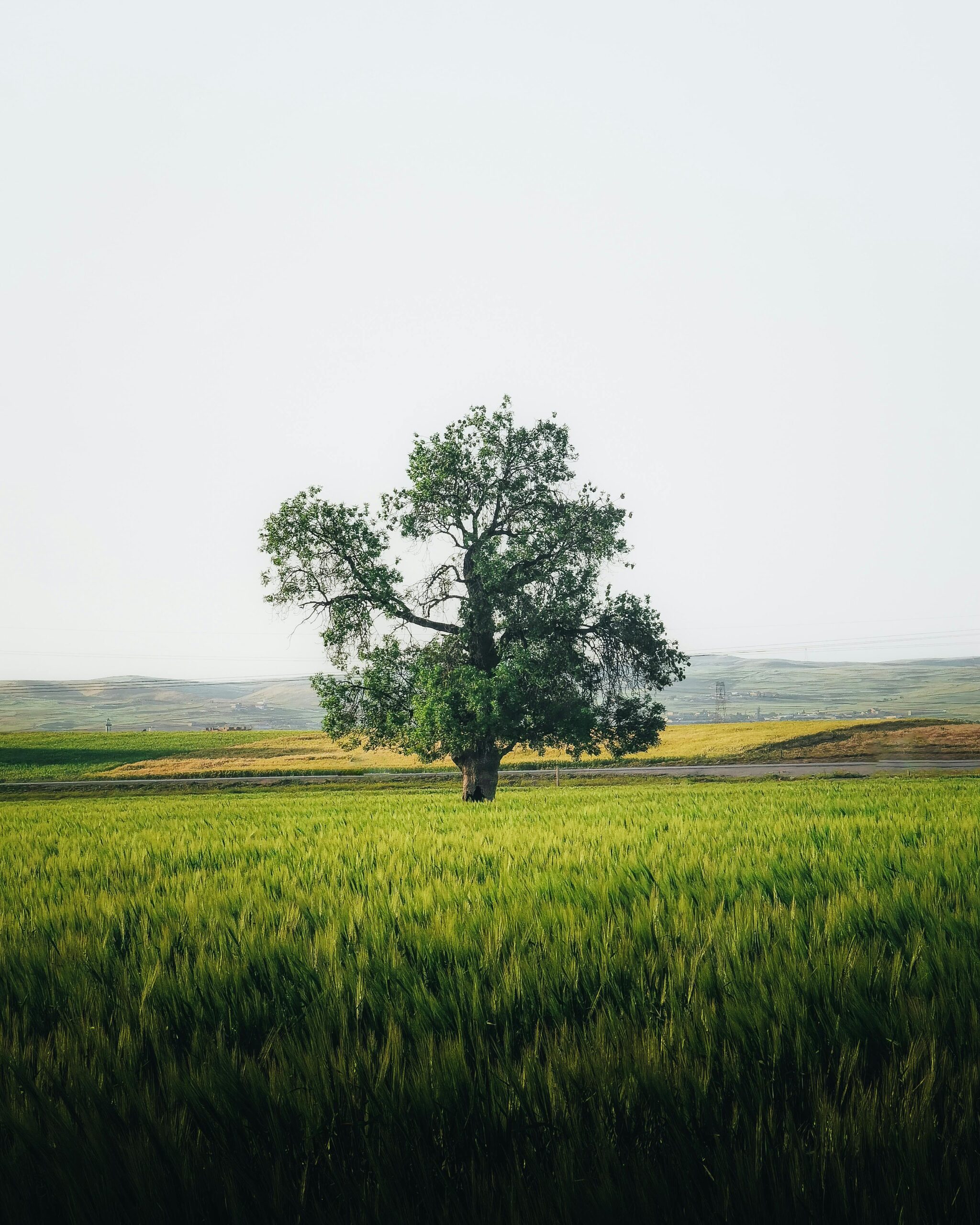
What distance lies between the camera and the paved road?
41812 mm

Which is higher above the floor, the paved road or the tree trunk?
the tree trunk

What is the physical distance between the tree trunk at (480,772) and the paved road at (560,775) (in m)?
21.1

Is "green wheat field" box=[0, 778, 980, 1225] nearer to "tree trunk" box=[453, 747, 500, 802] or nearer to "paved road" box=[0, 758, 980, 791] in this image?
"tree trunk" box=[453, 747, 500, 802]

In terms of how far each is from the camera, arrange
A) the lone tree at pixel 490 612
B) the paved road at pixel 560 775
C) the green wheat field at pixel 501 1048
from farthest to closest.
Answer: the paved road at pixel 560 775
the lone tree at pixel 490 612
the green wheat field at pixel 501 1048

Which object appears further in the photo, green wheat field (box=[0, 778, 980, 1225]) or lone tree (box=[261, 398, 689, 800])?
lone tree (box=[261, 398, 689, 800])

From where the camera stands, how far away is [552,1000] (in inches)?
111

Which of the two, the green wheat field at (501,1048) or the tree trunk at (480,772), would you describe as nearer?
the green wheat field at (501,1048)

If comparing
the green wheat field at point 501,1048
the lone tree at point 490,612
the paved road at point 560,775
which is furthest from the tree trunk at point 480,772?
the paved road at point 560,775

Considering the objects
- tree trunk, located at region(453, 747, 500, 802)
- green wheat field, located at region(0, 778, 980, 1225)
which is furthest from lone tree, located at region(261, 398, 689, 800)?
green wheat field, located at region(0, 778, 980, 1225)

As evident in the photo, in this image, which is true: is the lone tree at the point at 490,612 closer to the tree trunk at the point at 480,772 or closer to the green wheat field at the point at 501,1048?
the tree trunk at the point at 480,772

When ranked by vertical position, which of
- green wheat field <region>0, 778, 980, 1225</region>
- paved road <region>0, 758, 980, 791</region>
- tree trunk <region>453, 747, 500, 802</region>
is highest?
green wheat field <region>0, 778, 980, 1225</region>

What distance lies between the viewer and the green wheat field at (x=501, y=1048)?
5.30 feet

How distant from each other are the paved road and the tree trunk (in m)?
21.1

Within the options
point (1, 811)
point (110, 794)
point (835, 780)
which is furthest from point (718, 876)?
point (110, 794)
